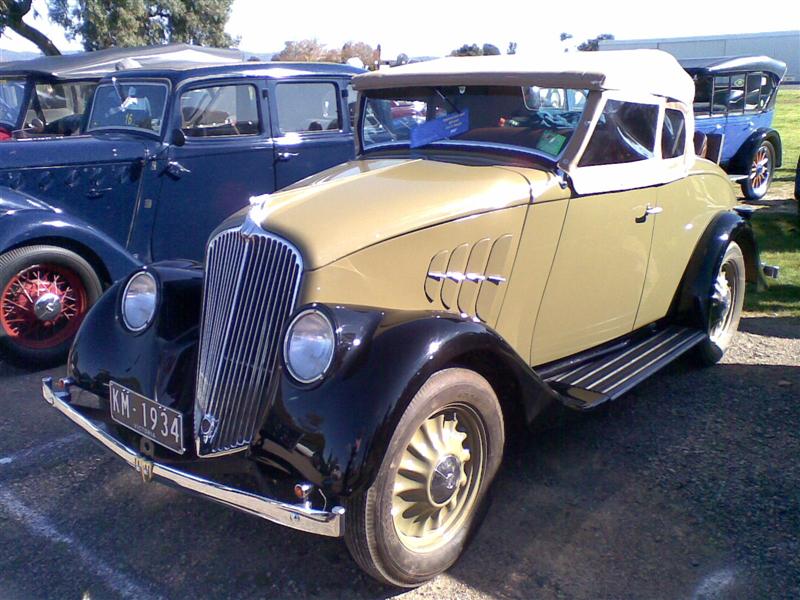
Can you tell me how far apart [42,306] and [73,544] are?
2359mm

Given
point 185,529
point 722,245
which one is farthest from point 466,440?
point 722,245

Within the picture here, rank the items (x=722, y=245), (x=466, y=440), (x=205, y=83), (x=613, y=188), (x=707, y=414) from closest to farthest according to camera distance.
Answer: (x=466, y=440)
(x=613, y=188)
(x=707, y=414)
(x=722, y=245)
(x=205, y=83)

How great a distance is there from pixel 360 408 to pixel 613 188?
1968 mm

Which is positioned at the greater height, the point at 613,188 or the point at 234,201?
the point at 613,188

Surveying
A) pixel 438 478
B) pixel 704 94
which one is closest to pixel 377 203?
pixel 438 478

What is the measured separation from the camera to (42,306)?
488 cm

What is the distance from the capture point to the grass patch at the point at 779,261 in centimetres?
592

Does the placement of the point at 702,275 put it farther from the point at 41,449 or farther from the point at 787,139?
the point at 787,139

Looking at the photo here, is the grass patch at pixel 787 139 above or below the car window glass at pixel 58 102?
below

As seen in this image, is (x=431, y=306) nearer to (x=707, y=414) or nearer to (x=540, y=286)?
(x=540, y=286)

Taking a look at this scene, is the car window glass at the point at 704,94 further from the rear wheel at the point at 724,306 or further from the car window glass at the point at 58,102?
the car window glass at the point at 58,102

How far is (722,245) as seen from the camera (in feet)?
14.9

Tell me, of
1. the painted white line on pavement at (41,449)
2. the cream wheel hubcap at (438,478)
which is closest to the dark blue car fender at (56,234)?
the painted white line on pavement at (41,449)

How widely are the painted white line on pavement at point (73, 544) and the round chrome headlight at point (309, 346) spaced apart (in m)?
0.99
